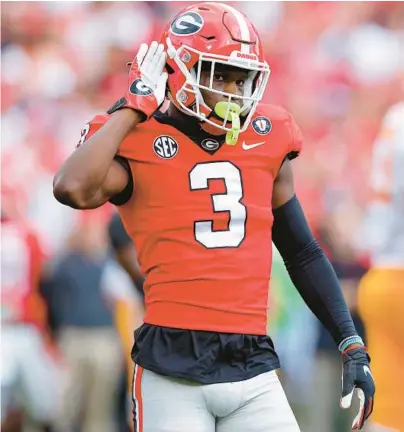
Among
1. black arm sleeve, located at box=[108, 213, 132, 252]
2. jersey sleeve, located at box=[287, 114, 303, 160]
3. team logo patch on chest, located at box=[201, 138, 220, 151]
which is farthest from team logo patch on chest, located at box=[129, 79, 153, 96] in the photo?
black arm sleeve, located at box=[108, 213, 132, 252]

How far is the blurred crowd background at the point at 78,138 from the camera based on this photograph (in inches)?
Answer: 265

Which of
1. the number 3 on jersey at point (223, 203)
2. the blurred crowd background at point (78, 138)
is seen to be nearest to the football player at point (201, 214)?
the number 3 on jersey at point (223, 203)

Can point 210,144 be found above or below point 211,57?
below

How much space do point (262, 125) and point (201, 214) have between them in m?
0.40

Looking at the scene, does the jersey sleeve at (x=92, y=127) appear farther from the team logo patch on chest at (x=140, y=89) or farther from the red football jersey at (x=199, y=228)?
the team logo patch on chest at (x=140, y=89)

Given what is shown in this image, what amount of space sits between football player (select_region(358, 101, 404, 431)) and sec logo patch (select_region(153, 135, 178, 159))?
65.2 inches

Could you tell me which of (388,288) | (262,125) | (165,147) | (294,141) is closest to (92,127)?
(165,147)

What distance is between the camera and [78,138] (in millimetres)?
7977

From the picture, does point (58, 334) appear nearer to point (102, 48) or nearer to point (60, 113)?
point (60, 113)

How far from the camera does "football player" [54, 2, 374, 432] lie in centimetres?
283

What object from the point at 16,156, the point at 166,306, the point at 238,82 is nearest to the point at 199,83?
the point at 238,82

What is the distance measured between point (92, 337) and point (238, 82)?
4.00m

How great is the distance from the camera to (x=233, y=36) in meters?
3.05

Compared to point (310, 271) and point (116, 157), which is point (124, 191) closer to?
point (116, 157)
